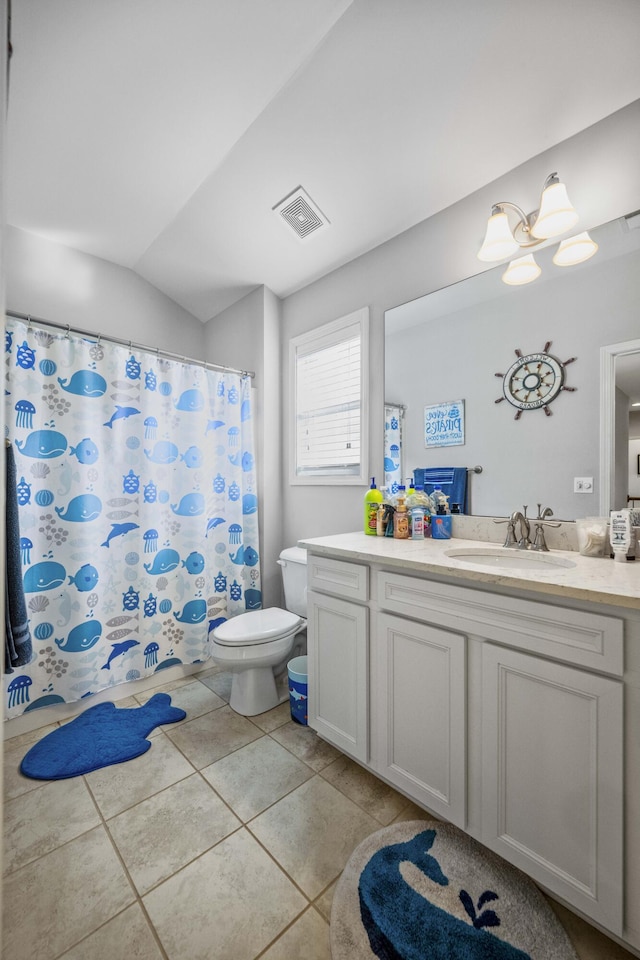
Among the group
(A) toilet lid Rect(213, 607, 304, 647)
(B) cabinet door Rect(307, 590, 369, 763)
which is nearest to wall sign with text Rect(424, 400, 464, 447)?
(B) cabinet door Rect(307, 590, 369, 763)

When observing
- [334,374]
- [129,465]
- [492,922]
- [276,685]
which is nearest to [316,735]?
[276,685]

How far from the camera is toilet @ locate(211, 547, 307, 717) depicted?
1.87 metres

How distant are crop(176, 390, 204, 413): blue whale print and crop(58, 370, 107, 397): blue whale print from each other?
401 mm

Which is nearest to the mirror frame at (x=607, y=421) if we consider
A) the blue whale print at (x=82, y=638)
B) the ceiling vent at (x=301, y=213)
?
the ceiling vent at (x=301, y=213)

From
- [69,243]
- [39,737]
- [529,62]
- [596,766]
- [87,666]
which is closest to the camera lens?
[596,766]

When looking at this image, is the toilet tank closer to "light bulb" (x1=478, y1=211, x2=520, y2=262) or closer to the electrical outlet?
the electrical outlet

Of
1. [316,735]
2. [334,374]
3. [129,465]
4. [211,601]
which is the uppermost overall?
[334,374]

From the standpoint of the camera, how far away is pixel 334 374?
7.64 ft

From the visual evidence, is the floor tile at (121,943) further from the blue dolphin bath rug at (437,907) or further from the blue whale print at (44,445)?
the blue whale print at (44,445)

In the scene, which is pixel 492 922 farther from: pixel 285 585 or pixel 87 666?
pixel 87 666

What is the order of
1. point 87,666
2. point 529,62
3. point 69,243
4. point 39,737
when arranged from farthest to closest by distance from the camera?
1. point 69,243
2. point 87,666
3. point 39,737
4. point 529,62

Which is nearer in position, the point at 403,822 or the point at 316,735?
the point at 403,822

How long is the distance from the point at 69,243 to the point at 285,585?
7.60ft

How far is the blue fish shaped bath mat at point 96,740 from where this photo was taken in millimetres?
1619
